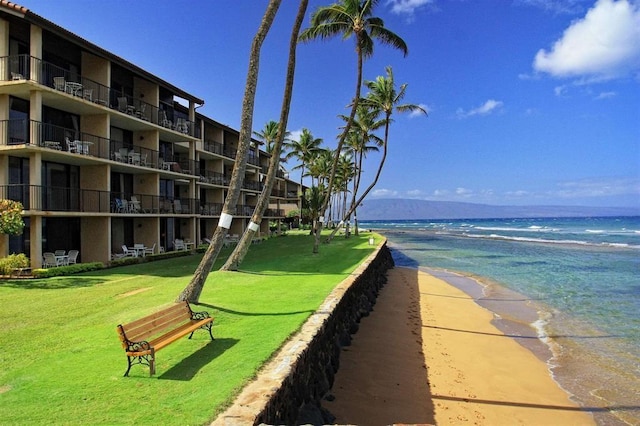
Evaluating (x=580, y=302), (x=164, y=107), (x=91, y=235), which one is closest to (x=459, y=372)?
(x=580, y=302)

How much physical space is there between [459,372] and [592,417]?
2.63 m

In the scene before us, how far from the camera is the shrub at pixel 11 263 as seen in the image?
15180 millimetres

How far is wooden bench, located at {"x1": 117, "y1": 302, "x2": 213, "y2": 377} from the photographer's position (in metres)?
5.68

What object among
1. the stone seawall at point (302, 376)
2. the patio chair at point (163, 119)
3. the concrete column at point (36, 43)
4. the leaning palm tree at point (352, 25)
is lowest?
the stone seawall at point (302, 376)

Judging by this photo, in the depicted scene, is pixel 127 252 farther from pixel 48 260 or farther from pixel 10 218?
pixel 10 218

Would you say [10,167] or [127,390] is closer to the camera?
[127,390]

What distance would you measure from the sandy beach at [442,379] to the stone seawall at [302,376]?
1.56 ft

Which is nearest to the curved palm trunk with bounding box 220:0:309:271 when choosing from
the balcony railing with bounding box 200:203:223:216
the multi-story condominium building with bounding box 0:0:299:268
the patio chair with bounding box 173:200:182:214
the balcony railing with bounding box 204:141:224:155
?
the multi-story condominium building with bounding box 0:0:299:268

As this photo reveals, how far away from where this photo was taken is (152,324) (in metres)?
6.41

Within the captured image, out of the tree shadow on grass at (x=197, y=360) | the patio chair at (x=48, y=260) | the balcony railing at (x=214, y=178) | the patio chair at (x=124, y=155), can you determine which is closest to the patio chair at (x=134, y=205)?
the patio chair at (x=124, y=155)

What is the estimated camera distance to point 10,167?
16.8 metres

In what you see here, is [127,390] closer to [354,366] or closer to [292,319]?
[292,319]

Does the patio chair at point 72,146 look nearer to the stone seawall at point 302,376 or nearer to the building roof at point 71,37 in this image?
the building roof at point 71,37

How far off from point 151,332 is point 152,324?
14cm
